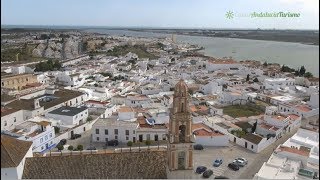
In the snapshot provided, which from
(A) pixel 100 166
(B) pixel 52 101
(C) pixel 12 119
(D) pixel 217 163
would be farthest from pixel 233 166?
(B) pixel 52 101

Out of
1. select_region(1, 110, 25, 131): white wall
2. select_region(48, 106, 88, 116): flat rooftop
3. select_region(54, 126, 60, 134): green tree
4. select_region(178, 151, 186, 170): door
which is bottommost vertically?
select_region(54, 126, 60, 134): green tree

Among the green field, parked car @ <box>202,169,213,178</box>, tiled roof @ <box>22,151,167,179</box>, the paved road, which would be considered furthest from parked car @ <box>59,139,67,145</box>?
the green field

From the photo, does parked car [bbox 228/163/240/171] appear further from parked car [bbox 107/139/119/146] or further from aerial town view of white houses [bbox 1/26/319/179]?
parked car [bbox 107/139/119/146]

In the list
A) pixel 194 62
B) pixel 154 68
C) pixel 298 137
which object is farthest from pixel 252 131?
pixel 194 62

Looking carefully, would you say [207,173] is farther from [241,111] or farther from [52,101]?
[52,101]

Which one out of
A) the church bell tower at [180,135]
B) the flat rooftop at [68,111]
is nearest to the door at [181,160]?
the church bell tower at [180,135]

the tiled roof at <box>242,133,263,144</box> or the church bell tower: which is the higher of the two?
the church bell tower
